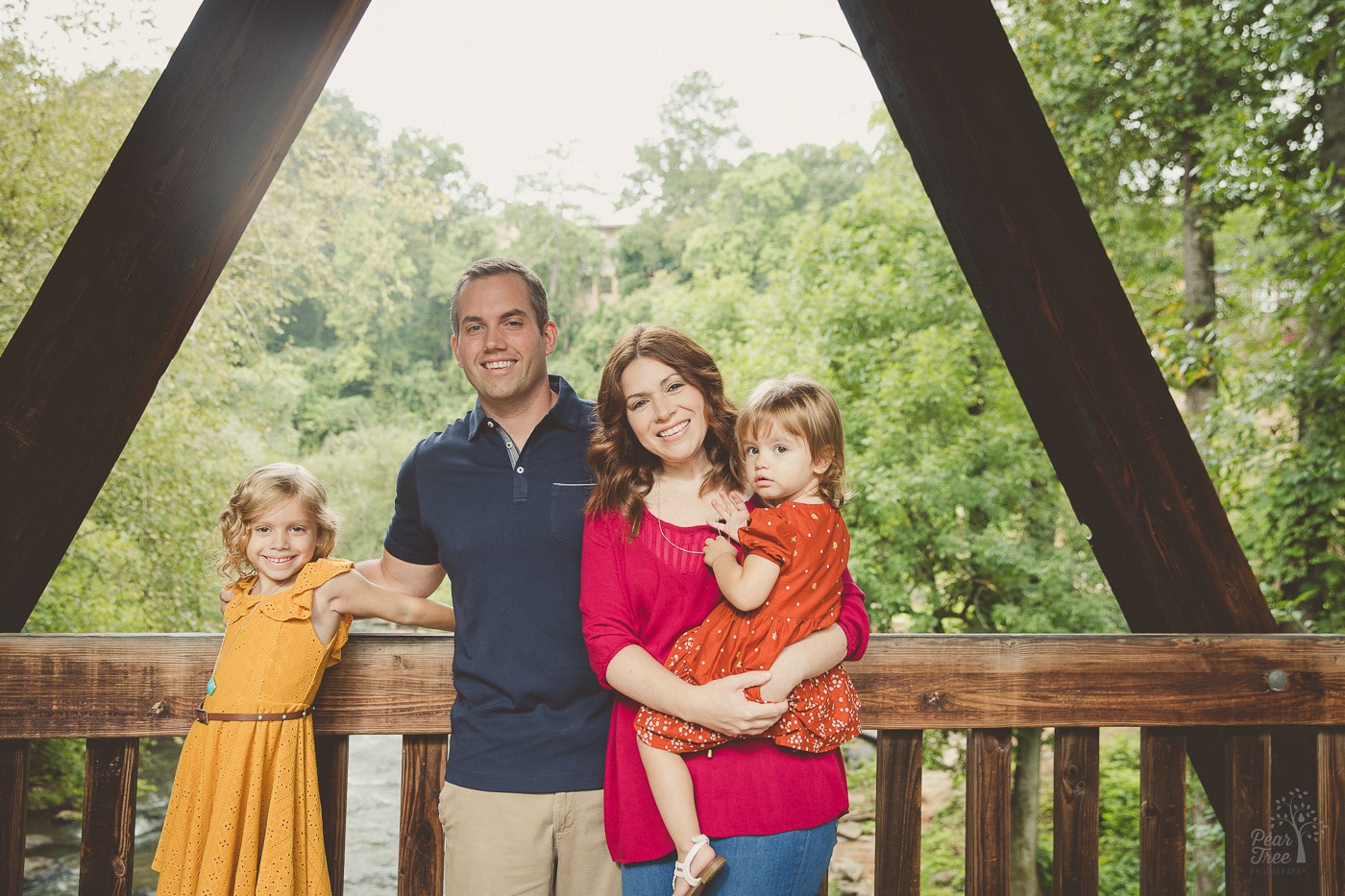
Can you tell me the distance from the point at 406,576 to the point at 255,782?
472mm

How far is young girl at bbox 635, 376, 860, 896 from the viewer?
4.89ft

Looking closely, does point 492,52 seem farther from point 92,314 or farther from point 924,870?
point 92,314

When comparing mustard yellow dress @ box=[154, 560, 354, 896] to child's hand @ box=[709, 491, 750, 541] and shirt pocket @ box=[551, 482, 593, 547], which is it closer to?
shirt pocket @ box=[551, 482, 593, 547]

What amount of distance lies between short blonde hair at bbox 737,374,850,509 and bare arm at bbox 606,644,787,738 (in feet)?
1.21

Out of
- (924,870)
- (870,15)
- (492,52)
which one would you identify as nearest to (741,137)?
(492,52)

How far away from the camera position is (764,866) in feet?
4.87

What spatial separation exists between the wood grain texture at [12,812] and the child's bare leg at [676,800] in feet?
3.58

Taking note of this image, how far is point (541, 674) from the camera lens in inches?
66.5

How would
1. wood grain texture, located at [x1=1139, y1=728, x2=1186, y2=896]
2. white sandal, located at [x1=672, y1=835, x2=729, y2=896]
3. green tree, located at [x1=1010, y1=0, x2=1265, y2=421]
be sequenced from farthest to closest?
1. green tree, located at [x1=1010, y1=0, x2=1265, y2=421]
2. wood grain texture, located at [x1=1139, y1=728, x2=1186, y2=896]
3. white sandal, located at [x1=672, y1=835, x2=729, y2=896]

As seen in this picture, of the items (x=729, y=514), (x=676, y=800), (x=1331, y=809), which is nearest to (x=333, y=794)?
(x=676, y=800)

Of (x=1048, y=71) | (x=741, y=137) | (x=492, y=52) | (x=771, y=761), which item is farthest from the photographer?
(x=492, y=52)

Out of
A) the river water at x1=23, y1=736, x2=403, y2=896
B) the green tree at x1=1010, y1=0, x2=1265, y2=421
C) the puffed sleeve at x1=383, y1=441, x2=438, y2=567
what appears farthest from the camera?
the river water at x1=23, y1=736, x2=403, y2=896

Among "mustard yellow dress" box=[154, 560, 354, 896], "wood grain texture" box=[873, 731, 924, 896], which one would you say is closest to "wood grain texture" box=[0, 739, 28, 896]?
"mustard yellow dress" box=[154, 560, 354, 896]

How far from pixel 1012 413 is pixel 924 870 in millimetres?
4281
